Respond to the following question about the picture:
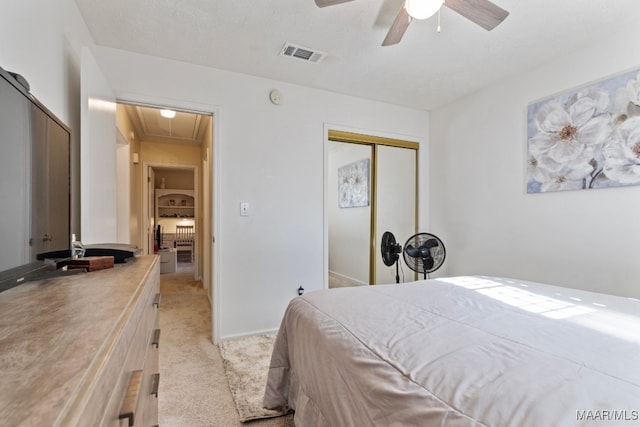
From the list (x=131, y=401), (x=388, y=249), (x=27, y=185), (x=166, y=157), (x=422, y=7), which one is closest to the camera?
(x=131, y=401)

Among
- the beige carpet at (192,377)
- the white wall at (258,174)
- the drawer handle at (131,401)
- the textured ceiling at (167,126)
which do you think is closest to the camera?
the drawer handle at (131,401)

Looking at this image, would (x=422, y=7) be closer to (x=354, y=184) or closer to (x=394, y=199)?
(x=354, y=184)

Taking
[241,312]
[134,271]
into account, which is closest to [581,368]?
[134,271]

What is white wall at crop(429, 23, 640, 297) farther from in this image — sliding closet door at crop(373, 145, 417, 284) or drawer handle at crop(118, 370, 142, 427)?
drawer handle at crop(118, 370, 142, 427)

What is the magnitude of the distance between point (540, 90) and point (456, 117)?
33.3 inches

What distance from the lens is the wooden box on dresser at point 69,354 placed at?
30 cm

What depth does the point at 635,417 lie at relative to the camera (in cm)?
56

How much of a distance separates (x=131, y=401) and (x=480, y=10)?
6.79 ft

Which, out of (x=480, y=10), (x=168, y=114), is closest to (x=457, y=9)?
(x=480, y=10)

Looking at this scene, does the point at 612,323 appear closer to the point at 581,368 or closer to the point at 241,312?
the point at 581,368

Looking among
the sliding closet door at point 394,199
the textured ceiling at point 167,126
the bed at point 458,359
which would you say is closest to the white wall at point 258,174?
the sliding closet door at point 394,199

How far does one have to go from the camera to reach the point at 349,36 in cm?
208

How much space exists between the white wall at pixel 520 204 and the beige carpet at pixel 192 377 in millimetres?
2271

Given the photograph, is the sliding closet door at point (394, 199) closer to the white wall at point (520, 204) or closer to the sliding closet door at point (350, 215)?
the sliding closet door at point (350, 215)
